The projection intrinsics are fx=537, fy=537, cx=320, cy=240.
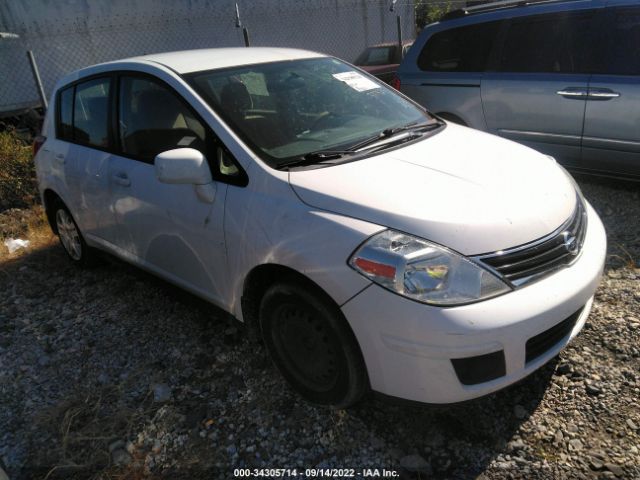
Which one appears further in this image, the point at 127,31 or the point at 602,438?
the point at 127,31

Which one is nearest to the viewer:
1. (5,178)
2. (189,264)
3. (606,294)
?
(189,264)

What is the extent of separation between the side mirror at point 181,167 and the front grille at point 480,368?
4.84 ft

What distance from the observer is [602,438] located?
2254mm

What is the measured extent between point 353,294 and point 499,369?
2.11 feet

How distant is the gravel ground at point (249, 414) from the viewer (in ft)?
7.43

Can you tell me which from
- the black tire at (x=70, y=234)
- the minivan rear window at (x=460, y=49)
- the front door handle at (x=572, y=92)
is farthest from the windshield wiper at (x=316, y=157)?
the minivan rear window at (x=460, y=49)

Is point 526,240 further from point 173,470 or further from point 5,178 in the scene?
point 5,178

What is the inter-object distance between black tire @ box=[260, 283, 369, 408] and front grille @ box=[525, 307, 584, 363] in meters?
0.67

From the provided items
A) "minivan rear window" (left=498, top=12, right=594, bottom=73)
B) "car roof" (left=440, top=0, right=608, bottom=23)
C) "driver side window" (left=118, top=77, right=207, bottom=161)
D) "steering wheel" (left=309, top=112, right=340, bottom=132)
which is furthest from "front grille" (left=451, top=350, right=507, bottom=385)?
"car roof" (left=440, top=0, right=608, bottom=23)

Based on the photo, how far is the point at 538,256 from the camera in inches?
86.5

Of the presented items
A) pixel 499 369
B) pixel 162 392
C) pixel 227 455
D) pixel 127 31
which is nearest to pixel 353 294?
pixel 499 369

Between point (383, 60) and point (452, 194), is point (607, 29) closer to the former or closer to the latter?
point (452, 194)

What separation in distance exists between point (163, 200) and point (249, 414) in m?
1.25

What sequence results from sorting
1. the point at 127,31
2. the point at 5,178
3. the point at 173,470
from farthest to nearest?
1. the point at 127,31
2. the point at 5,178
3. the point at 173,470
